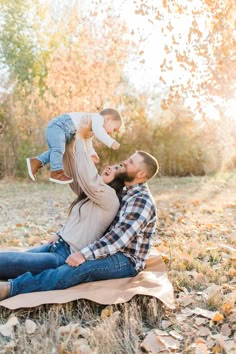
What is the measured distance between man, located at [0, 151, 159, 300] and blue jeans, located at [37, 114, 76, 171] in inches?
35.9

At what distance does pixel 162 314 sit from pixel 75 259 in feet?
2.20

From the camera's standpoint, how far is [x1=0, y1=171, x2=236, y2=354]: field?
2.71 m

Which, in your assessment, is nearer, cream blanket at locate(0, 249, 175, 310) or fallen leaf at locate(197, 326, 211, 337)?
fallen leaf at locate(197, 326, 211, 337)

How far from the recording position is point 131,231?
3.21 meters

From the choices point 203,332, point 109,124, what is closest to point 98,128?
point 109,124

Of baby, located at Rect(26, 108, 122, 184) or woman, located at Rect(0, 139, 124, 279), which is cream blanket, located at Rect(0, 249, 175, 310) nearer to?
woman, located at Rect(0, 139, 124, 279)

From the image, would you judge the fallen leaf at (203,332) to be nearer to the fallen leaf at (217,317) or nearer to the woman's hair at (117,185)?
the fallen leaf at (217,317)

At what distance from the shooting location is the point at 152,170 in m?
3.36

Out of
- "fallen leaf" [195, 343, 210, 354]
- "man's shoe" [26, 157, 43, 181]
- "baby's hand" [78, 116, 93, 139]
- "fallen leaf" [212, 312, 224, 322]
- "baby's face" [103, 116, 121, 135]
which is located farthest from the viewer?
"man's shoe" [26, 157, 43, 181]

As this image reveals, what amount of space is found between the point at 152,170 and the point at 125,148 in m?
9.90

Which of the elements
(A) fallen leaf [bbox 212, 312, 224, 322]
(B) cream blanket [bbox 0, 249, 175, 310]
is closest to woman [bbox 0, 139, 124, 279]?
(B) cream blanket [bbox 0, 249, 175, 310]

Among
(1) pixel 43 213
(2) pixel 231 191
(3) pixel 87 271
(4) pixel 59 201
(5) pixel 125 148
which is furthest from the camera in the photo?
(5) pixel 125 148

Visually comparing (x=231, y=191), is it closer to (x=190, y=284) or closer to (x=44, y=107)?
(x=44, y=107)

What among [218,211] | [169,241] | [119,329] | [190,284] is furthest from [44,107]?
[119,329]
